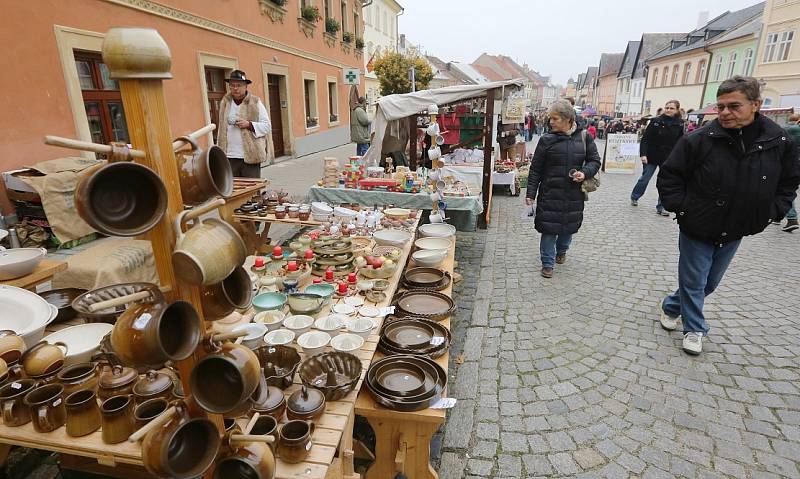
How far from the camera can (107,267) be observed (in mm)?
3434

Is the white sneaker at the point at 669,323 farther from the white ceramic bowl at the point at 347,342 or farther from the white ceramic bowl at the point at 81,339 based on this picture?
the white ceramic bowl at the point at 81,339

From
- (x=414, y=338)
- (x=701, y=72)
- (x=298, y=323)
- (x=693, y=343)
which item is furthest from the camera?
(x=701, y=72)

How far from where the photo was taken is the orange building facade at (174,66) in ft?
17.2

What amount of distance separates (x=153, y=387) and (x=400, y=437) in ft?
4.01

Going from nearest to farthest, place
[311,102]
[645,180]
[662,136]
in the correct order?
[662,136]
[645,180]
[311,102]

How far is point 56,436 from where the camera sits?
1535 millimetres

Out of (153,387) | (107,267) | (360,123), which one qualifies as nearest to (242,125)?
(107,267)

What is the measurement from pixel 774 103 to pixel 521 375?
25882 millimetres

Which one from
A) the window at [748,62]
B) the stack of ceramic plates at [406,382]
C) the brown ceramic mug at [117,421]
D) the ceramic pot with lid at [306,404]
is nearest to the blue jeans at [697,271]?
the stack of ceramic plates at [406,382]

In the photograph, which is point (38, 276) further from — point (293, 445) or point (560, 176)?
point (560, 176)

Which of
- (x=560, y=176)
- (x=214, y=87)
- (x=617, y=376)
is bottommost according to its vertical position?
(x=617, y=376)

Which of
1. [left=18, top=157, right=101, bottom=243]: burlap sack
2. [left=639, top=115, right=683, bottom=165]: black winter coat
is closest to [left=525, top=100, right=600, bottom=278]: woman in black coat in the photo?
[left=639, top=115, right=683, bottom=165]: black winter coat

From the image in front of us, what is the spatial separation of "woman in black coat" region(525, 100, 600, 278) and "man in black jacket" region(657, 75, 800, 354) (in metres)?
1.24

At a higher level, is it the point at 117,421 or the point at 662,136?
the point at 662,136
